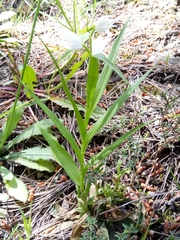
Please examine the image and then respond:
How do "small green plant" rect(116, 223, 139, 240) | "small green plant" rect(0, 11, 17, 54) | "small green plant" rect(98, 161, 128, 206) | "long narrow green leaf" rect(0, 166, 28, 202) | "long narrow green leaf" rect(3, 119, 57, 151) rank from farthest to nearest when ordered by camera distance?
"small green plant" rect(0, 11, 17, 54)
"long narrow green leaf" rect(3, 119, 57, 151)
"long narrow green leaf" rect(0, 166, 28, 202)
"small green plant" rect(98, 161, 128, 206)
"small green plant" rect(116, 223, 139, 240)

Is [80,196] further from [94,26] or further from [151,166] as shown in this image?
[94,26]

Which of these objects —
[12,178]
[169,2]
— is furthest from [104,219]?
[169,2]

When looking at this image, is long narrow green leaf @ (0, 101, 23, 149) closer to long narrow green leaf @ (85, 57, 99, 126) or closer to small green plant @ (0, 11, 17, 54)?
long narrow green leaf @ (85, 57, 99, 126)

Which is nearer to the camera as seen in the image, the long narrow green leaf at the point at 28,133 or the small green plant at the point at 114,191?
the small green plant at the point at 114,191

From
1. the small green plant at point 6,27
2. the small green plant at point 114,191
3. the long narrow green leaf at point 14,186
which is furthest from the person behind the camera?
the small green plant at point 6,27

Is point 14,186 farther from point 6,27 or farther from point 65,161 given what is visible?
point 6,27

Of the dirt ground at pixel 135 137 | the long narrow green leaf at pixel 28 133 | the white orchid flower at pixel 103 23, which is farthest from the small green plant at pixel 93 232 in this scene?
the white orchid flower at pixel 103 23

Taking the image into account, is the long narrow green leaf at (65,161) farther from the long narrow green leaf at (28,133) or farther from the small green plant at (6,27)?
the small green plant at (6,27)

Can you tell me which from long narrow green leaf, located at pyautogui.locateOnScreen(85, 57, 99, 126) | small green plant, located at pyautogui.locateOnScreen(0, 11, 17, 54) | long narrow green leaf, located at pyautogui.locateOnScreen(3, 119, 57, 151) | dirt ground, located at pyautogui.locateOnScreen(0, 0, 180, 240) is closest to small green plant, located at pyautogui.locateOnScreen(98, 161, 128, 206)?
dirt ground, located at pyautogui.locateOnScreen(0, 0, 180, 240)

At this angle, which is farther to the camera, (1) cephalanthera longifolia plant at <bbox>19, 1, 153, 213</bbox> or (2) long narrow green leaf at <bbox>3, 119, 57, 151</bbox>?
(2) long narrow green leaf at <bbox>3, 119, 57, 151</bbox>
